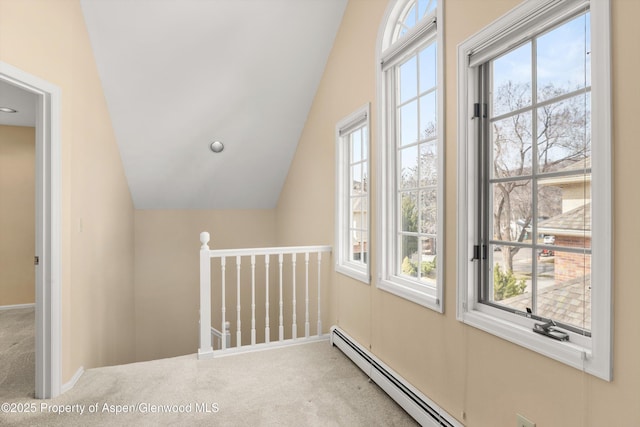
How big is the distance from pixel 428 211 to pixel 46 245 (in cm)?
246

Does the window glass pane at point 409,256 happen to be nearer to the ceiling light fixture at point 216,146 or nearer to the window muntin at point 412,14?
the window muntin at point 412,14

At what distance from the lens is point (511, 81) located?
1.61 meters

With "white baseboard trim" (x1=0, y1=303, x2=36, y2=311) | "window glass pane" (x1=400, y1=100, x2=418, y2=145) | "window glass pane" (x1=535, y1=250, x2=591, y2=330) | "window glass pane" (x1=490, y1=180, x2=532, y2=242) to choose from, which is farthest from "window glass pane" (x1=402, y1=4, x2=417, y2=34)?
"white baseboard trim" (x1=0, y1=303, x2=36, y2=311)

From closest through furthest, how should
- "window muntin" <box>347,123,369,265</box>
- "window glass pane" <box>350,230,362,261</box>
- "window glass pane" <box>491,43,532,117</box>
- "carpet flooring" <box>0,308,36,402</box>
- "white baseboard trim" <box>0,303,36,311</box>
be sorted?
1. "window glass pane" <box>491,43,532,117</box>
2. "carpet flooring" <box>0,308,36,402</box>
3. "window muntin" <box>347,123,369,265</box>
4. "window glass pane" <box>350,230,362,261</box>
5. "white baseboard trim" <box>0,303,36,311</box>

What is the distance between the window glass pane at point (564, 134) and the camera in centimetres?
130

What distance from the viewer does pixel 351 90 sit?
2971 millimetres

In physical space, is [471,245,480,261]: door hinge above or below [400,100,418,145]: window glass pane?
below

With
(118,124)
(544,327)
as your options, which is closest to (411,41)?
(544,327)

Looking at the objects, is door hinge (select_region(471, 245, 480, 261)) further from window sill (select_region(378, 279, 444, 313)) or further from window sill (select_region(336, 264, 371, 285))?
window sill (select_region(336, 264, 371, 285))

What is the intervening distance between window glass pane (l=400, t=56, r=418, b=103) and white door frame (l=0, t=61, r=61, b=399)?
2.32 meters

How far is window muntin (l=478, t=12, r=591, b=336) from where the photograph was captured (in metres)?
1.32

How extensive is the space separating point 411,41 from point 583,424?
207cm

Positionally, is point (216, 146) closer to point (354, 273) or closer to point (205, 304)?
point (205, 304)

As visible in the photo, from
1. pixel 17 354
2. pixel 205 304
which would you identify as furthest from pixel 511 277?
pixel 17 354
